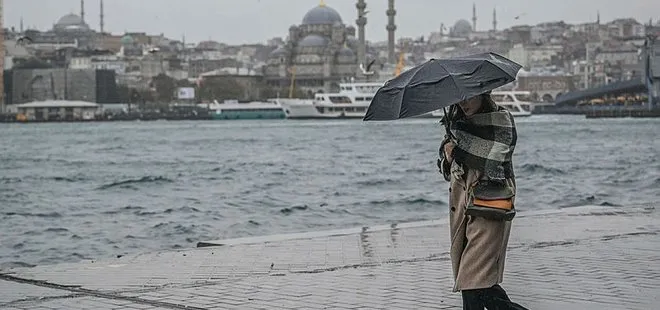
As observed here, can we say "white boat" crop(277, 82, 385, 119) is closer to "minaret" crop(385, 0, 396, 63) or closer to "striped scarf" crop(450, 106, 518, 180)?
"minaret" crop(385, 0, 396, 63)

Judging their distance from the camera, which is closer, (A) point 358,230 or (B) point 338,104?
(A) point 358,230

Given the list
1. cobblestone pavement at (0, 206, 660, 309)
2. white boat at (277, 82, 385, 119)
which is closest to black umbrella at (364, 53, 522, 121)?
cobblestone pavement at (0, 206, 660, 309)

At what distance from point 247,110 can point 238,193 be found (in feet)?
345

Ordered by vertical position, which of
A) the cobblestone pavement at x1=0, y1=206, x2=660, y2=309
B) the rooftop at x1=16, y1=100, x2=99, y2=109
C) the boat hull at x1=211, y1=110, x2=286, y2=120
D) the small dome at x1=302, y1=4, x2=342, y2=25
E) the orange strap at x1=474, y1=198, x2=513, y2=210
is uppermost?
the small dome at x1=302, y1=4, x2=342, y2=25

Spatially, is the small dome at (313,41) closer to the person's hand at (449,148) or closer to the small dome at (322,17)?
the small dome at (322,17)

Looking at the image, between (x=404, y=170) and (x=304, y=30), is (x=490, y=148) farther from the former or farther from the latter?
(x=304, y=30)

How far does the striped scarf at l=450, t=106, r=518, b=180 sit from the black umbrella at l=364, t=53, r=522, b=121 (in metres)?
0.14

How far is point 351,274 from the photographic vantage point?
752cm

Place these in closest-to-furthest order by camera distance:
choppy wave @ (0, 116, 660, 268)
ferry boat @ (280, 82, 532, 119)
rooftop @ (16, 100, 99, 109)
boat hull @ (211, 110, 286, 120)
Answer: choppy wave @ (0, 116, 660, 268) → ferry boat @ (280, 82, 532, 119) → boat hull @ (211, 110, 286, 120) → rooftop @ (16, 100, 99, 109)

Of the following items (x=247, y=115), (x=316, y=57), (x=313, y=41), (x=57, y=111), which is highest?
(x=313, y=41)

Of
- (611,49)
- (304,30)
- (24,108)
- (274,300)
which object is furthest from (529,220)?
(611,49)

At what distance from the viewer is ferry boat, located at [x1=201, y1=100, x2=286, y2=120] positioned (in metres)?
124

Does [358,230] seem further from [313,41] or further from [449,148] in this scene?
[313,41]

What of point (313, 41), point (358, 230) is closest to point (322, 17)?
point (313, 41)
